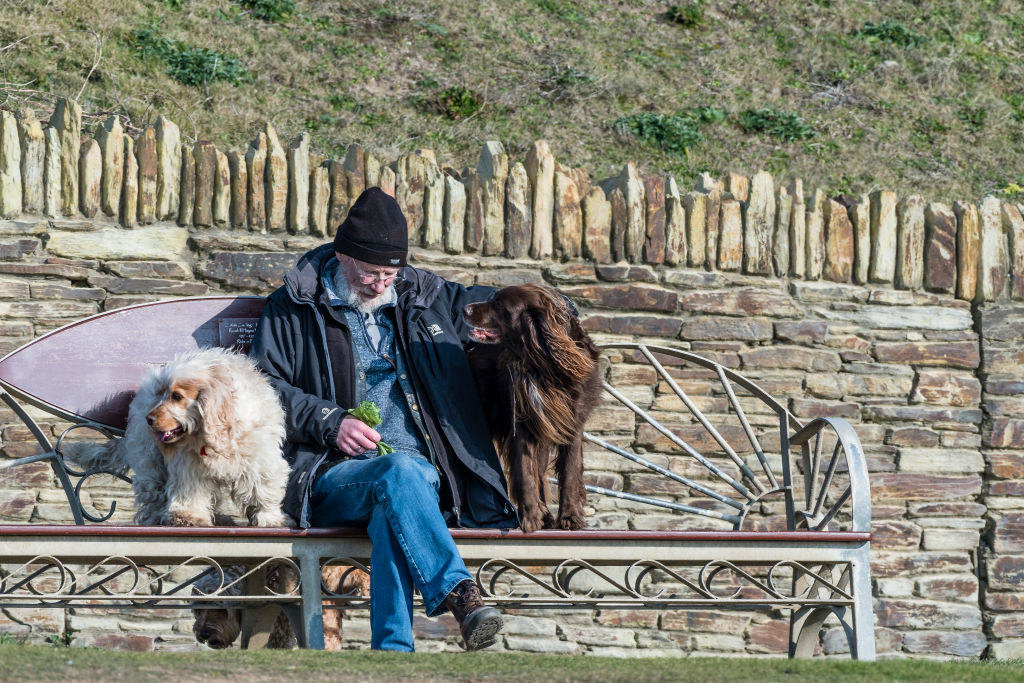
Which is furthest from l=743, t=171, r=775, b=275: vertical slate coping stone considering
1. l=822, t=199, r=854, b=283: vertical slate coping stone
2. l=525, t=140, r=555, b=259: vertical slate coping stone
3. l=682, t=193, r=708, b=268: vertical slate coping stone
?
l=525, t=140, r=555, b=259: vertical slate coping stone

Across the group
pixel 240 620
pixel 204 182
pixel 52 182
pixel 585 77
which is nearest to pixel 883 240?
pixel 204 182

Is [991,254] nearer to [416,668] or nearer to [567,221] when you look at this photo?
[567,221]

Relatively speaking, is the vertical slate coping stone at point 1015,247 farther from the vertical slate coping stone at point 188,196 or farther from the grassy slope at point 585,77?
the vertical slate coping stone at point 188,196

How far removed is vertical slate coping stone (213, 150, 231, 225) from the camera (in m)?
4.76

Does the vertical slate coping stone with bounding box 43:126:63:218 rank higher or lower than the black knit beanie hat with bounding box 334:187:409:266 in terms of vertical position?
higher

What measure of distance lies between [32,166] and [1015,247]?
439 cm

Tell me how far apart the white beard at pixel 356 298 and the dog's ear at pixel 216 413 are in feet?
2.14

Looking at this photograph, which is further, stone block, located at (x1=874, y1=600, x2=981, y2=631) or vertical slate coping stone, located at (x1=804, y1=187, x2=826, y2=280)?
vertical slate coping stone, located at (x1=804, y1=187, x2=826, y2=280)

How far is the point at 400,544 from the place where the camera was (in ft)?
11.3

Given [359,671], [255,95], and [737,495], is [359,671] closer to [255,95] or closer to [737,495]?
[737,495]

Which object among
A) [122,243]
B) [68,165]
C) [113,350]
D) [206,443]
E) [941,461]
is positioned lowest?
[941,461]

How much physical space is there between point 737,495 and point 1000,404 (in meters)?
1.31

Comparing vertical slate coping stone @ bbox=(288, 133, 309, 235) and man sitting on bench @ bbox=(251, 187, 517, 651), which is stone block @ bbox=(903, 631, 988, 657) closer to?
man sitting on bench @ bbox=(251, 187, 517, 651)

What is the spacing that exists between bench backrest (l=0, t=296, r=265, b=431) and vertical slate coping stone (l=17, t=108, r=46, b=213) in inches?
30.0
